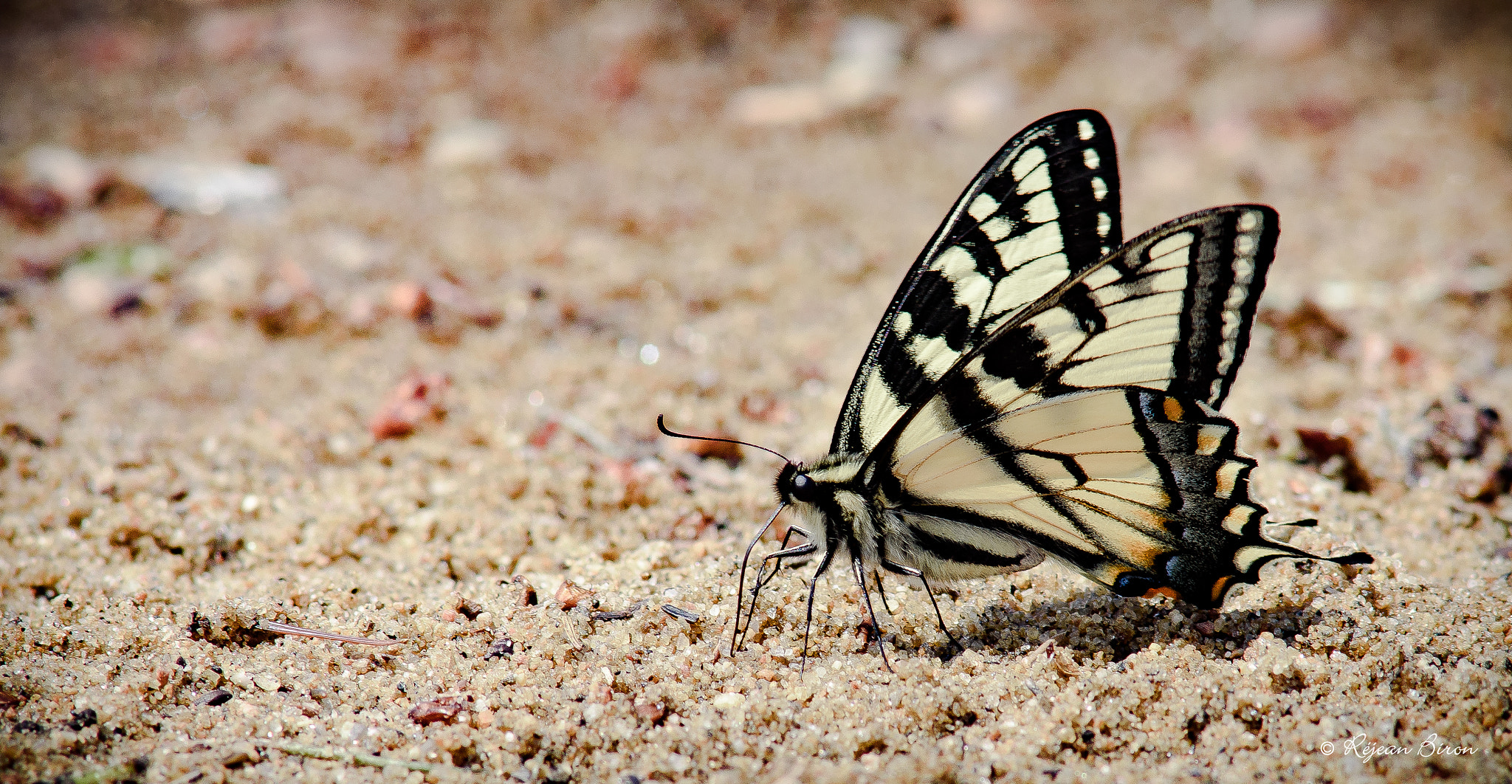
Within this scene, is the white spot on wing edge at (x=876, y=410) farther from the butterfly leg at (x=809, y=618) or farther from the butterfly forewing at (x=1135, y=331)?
the butterfly leg at (x=809, y=618)

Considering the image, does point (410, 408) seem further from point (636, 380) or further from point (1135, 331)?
point (1135, 331)

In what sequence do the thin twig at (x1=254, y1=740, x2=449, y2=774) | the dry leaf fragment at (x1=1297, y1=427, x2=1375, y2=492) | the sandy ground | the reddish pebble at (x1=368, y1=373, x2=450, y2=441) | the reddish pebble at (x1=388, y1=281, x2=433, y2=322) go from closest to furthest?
1. the thin twig at (x1=254, y1=740, x2=449, y2=774)
2. the sandy ground
3. the dry leaf fragment at (x1=1297, y1=427, x2=1375, y2=492)
4. the reddish pebble at (x1=368, y1=373, x2=450, y2=441)
5. the reddish pebble at (x1=388, y1=281, x2=433, y2=322)

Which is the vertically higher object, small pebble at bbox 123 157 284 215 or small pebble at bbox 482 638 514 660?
small pebble at bbox 123 157 284 215

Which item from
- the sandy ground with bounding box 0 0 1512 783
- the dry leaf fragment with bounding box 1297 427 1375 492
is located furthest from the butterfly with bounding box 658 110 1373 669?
the dry leaf fragment with bounding box 1297 427 1375 492

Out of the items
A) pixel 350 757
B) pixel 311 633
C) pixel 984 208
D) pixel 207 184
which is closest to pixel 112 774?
pixel 350 757

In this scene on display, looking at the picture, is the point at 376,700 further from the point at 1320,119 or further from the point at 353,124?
the point at 1320,119

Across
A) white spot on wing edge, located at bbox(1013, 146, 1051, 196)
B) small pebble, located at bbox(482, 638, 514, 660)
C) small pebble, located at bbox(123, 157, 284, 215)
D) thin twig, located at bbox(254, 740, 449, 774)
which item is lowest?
thin twig, located at bbox(254, 740, 449, 774)

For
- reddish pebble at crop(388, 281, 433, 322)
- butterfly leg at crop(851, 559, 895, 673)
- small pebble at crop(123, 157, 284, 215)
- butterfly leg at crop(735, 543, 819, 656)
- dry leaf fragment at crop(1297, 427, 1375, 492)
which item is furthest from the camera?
small pebble at crop(123, 157, 284, 215)

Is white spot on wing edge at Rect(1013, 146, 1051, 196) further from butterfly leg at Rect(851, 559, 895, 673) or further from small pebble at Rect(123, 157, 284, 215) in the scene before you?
small pebble at Rect(123, 157, 284, 215)
